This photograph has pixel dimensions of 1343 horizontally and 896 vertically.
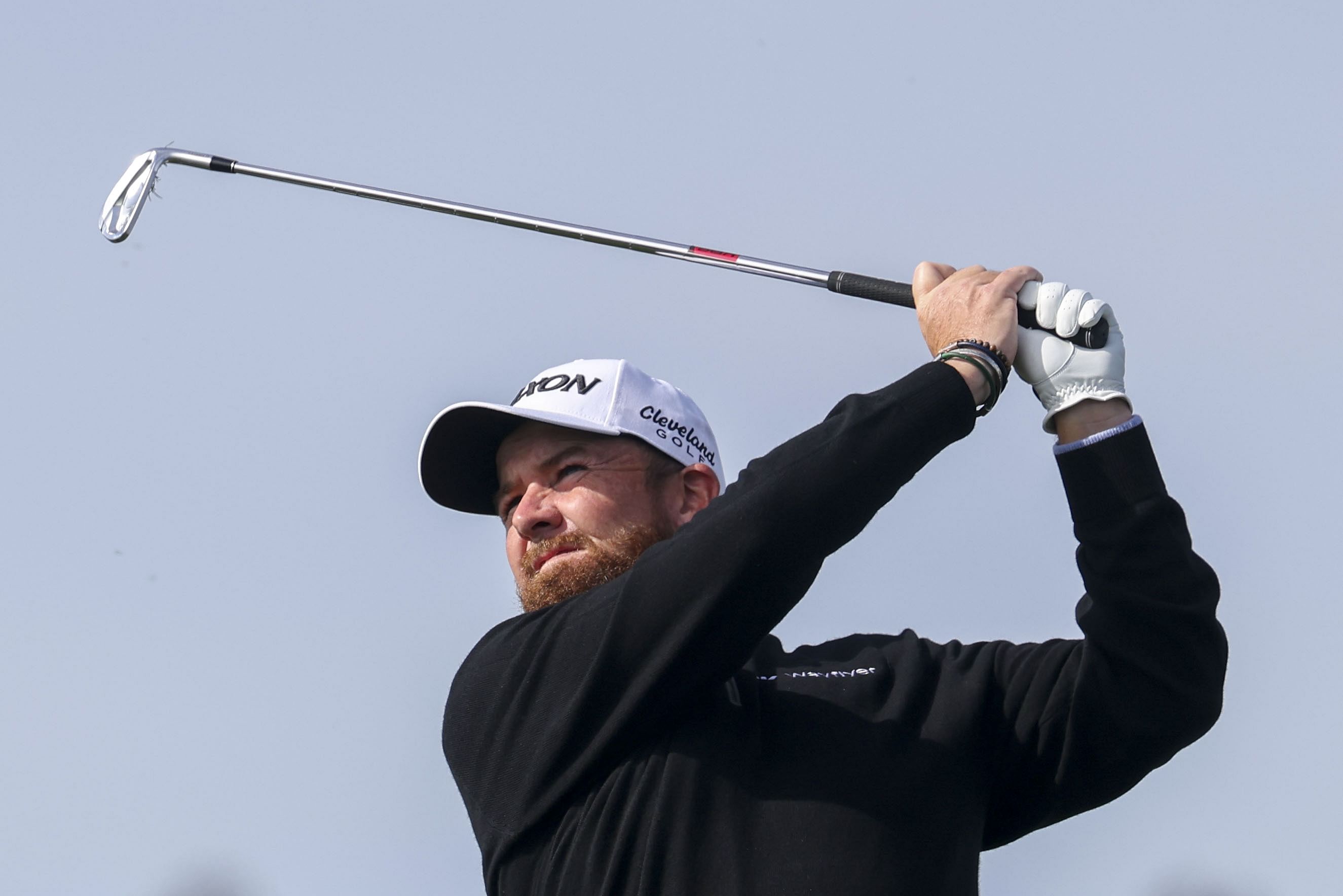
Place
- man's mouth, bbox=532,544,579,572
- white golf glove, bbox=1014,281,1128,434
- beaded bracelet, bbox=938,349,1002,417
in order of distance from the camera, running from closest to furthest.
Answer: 1. beaded bracelet, bbox=938,349,1002,417
2. white golf glove, bbox=1014,281,1128,434
3. man's mouth, bbox=532,544,579,572

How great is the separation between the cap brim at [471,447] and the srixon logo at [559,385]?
112 mm

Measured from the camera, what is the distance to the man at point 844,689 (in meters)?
3.74

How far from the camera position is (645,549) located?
476 centimetres

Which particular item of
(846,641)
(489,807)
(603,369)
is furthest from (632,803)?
(603,369)

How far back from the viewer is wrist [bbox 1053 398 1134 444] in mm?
3975

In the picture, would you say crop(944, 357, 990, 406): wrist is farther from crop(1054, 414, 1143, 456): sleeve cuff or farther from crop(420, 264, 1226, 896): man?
crop(1054, 414, 1143, 456): sleeve cuff

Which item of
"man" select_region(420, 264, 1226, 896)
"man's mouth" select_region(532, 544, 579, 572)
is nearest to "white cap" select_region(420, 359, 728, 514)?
"man's mouth" select_region(532, 544, 579, 572)

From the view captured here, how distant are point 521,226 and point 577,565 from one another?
0.96m

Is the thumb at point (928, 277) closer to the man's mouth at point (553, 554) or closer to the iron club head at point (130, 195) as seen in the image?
the man's mouth at point (553, 554)

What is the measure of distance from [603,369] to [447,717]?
1.17 metres

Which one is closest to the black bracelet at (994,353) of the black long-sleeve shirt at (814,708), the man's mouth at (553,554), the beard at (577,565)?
the black long-sleeve shirt at (814,708)

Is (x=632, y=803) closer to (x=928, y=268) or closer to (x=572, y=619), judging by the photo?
(x=572, y=619)

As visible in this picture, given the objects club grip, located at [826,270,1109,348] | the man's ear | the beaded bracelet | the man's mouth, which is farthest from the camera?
the man's ear

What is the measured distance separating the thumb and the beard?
0.99 m
